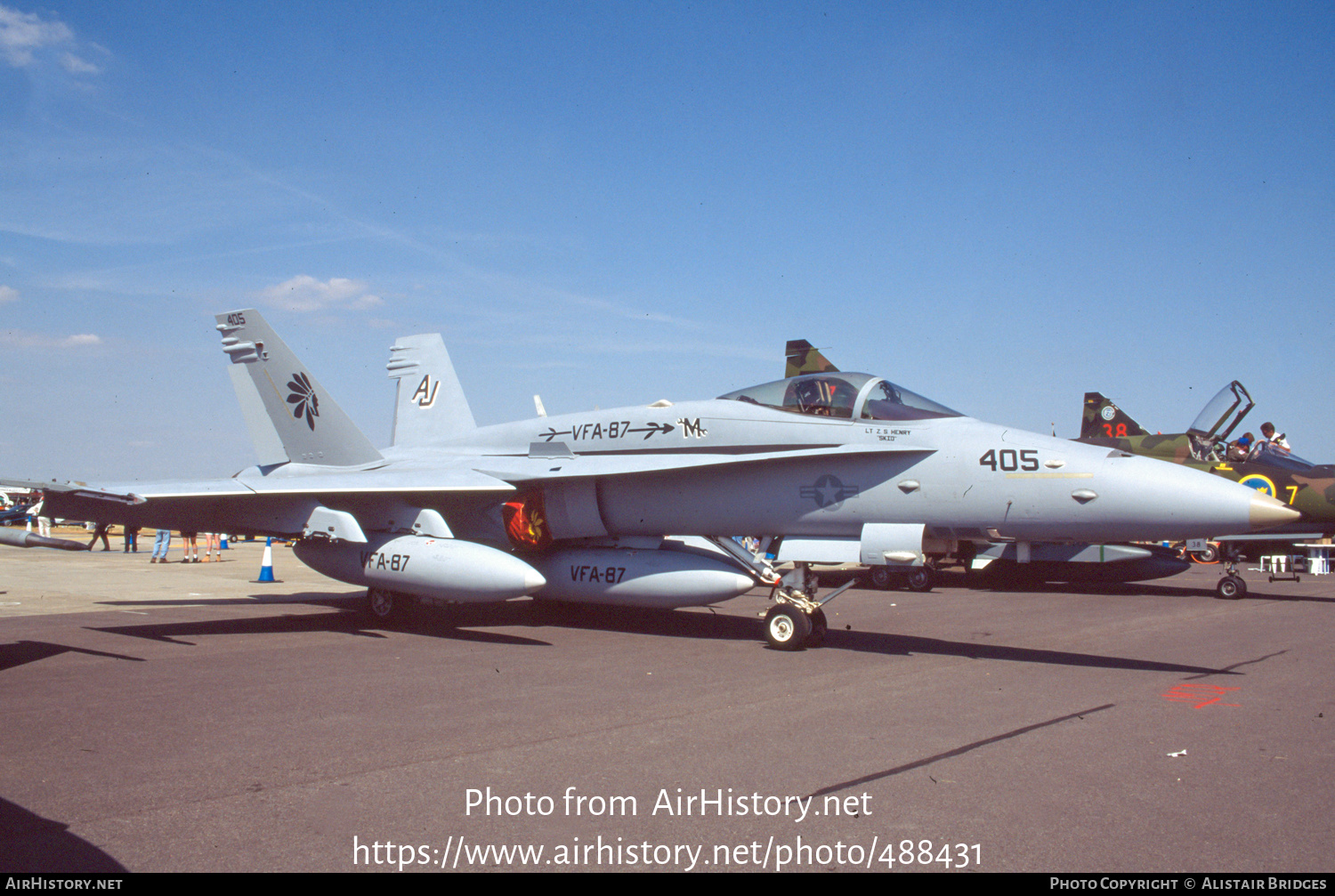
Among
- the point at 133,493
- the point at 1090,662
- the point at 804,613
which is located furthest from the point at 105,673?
the point at 1090,662

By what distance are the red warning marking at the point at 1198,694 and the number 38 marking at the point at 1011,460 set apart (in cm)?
195

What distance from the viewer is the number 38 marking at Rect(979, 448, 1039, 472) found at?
25.5 feet

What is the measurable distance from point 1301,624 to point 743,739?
9.34 metres

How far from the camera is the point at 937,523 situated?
828 cm

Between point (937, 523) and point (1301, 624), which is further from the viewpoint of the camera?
point (1301, 624)

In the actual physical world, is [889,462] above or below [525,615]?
above

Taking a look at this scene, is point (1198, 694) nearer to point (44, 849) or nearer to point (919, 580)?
point (44, 849)

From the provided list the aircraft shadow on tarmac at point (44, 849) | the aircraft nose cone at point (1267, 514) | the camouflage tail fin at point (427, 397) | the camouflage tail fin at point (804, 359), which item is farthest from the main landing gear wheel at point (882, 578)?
the aircraft shadow on tarmac at point (44, 849)

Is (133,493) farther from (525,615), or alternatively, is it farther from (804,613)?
(804,613)

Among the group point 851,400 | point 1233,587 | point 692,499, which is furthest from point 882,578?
point 851,400

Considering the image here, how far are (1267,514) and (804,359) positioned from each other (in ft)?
34.2

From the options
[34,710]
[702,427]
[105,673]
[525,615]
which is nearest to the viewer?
[34,710]

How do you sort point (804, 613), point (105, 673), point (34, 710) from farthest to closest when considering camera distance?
point (804, 613), point (105, 673), point (34, 710)

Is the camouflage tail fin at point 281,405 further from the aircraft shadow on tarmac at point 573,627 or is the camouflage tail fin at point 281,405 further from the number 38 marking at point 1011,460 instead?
the number 38 marking at point 1011,460
